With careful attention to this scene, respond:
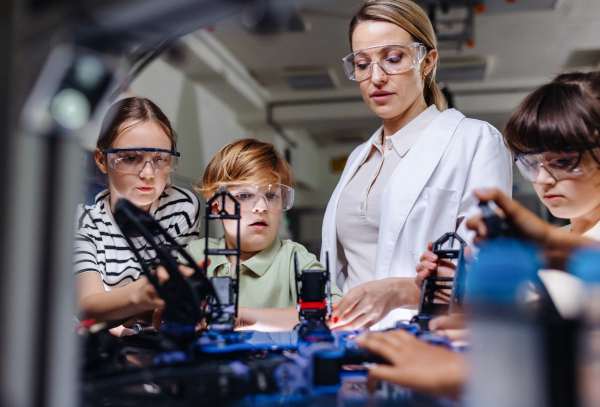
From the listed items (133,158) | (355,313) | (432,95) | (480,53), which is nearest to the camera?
(355,313)

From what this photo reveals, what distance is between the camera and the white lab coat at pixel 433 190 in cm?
132

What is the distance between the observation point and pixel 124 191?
123cm

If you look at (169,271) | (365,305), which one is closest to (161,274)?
(169,271)

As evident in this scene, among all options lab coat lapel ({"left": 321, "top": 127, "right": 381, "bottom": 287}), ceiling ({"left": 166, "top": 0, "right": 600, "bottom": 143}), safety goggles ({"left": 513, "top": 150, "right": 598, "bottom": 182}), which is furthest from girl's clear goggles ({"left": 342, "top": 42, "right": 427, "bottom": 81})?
ceiling ({"left": 166, "top": 0, "right": 600, "bottom": 143})

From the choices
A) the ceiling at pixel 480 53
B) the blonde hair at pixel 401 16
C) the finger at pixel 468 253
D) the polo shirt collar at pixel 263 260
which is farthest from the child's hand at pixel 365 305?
the ceiling at pixel 480 53

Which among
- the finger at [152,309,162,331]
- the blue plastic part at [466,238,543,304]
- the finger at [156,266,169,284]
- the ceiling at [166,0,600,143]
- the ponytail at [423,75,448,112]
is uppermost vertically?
the ceiling at [166,0,600,143]

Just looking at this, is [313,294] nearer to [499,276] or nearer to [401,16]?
[499,276]

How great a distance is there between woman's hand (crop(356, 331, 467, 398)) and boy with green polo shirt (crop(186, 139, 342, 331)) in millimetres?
591

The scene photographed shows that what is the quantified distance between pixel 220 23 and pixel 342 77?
609cm

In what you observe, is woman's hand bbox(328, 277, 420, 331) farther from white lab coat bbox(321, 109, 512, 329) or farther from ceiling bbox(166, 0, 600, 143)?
ceiling bbox(166, 0, 600, 143)

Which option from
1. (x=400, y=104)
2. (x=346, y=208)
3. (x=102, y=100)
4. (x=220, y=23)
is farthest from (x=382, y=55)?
(x=102, y=100)

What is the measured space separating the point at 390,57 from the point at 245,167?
1.73 feet

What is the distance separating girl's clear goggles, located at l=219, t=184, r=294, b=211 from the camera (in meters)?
1.33

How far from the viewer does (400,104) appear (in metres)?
1.40
